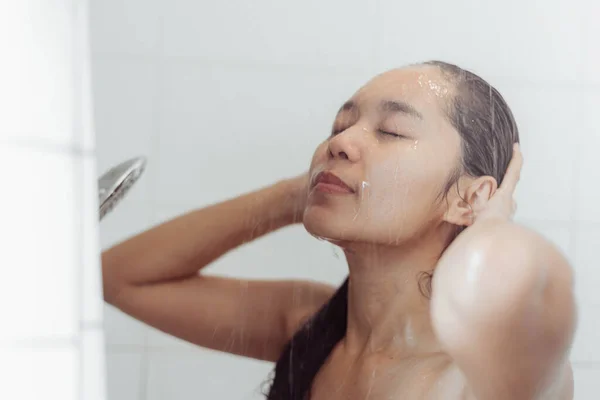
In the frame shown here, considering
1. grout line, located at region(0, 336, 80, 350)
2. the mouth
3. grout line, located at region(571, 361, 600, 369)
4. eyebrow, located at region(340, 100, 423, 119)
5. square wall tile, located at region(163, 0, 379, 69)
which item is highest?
square wall tile, located at region(163, 0, 379, 69)

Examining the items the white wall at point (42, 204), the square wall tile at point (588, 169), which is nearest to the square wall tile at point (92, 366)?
the white wall at point (42, 204)

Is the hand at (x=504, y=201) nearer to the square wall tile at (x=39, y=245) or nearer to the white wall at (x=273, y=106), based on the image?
the white wall at (x=273, y=106)

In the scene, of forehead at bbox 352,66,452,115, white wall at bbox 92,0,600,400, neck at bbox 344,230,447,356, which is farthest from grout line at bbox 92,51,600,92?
neck at bbox 344,230,447,356

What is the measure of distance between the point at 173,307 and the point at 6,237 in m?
0.36

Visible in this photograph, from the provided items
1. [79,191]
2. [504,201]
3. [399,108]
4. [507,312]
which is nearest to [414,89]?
[399,108]

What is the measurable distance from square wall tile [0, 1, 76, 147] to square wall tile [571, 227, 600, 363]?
0.64 m

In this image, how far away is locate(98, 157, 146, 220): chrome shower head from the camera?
734 mm

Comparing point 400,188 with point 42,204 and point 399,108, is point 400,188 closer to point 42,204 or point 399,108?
point 399,108

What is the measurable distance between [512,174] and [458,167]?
0.19 feet

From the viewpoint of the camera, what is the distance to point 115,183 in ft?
2.44

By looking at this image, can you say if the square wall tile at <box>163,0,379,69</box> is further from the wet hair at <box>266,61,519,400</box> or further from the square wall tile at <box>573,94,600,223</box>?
the square wall tile at <box>573,94,600,223</box>

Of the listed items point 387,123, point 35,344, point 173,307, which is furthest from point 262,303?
point 35,344

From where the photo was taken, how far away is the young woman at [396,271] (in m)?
0.55

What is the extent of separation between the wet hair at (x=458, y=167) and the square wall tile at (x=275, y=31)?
163 millimetres
